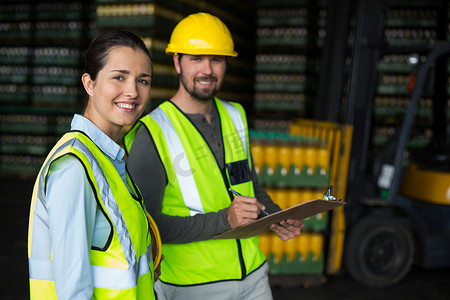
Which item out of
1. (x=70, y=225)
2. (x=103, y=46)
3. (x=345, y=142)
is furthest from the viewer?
(x=345, y=142)

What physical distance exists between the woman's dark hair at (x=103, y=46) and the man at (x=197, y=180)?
62 centimetres

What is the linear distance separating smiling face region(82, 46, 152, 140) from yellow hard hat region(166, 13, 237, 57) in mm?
700

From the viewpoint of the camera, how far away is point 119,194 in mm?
1373

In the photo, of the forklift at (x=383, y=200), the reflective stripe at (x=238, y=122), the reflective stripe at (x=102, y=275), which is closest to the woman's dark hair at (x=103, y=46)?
the reflective stripe at (x=102, y=275)

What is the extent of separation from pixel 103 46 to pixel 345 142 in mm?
3876

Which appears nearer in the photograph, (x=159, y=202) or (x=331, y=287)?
(x=159, y=202)

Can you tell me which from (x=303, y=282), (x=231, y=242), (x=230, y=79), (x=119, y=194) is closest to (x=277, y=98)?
(x=230, y=79)

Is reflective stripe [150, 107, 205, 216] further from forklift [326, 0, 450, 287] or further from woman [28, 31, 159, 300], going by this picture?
forklift [326, 0, 450, 287]

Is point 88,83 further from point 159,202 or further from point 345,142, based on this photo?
point 345,142

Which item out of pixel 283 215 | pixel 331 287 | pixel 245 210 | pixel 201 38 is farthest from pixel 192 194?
pixel 331 287

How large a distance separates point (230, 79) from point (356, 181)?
17.1 ft

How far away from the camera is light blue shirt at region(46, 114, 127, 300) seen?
1.22 m

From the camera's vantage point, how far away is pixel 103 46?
57.3 inches

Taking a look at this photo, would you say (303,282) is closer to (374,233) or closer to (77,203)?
(374,233)
